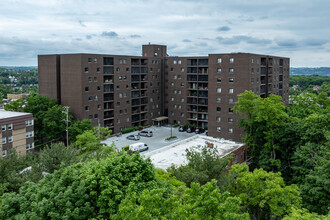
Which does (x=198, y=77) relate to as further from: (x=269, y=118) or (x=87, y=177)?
(x=87, y=177)

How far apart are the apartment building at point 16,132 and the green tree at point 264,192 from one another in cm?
3145

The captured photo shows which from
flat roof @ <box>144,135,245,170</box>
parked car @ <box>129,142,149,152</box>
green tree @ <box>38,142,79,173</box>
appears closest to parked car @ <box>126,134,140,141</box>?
parked car @ <box>129,142,149,152</box>

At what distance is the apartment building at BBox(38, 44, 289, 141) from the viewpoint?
2313 inches

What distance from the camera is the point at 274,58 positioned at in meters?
70.4

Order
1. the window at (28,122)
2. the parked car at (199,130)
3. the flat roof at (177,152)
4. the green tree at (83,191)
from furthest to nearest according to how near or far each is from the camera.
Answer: the parked car at (199,130) → the window at (28,122) → the flat roof at (177,152) → the green tree at (83,191)

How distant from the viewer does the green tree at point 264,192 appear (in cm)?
2506

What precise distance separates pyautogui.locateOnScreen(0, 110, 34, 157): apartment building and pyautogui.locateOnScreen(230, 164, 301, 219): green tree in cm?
3145

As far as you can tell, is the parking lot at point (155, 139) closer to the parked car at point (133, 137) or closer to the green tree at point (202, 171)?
the parked car at point (133, 137)

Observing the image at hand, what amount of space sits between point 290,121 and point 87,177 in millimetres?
35363

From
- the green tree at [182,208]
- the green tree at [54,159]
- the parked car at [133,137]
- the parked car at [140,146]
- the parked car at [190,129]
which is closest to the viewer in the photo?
the green tree at [182,208]

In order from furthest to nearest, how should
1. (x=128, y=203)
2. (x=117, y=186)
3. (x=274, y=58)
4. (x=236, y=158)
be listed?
1. (x=274, y=58)
2. (x=236, y=158)
3. (x=117, y=186)
4. (x=128, y=203)

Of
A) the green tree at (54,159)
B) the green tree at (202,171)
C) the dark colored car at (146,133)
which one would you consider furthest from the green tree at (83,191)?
the dark colored car at (146,133)

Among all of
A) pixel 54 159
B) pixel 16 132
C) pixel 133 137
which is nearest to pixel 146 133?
pixel 133 137

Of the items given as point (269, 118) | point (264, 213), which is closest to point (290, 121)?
point (269, 118)
